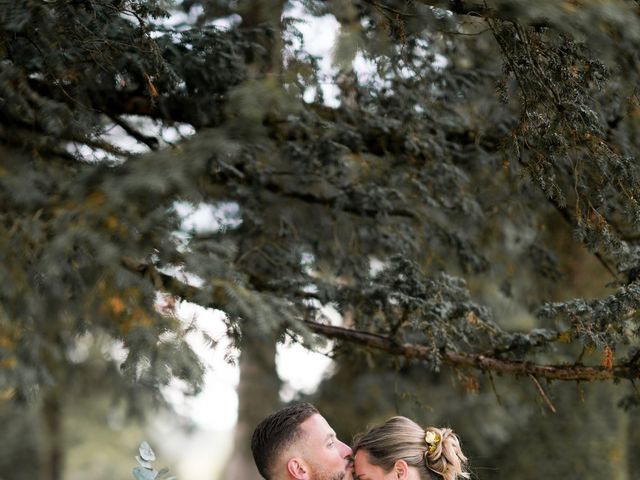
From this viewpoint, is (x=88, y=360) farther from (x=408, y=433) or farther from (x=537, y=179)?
(x=537, y=179)

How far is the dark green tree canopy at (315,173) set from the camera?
3.74m

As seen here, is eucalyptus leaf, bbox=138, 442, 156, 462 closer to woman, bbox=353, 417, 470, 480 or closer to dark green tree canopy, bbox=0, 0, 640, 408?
dark green tree canopy, bbox=0, 0, 640, 408

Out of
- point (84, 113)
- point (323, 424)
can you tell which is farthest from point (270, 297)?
point (84, 113)

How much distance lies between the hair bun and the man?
0.37 m

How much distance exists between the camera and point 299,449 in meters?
3.94

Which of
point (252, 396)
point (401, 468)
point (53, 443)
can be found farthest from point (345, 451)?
point (53, 443)

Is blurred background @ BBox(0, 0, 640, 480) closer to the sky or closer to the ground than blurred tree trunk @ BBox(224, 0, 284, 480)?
closer to the sky

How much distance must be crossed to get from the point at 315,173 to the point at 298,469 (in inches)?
82.2

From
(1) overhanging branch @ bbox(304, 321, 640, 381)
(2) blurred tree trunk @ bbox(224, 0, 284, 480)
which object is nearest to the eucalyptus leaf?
(1) overhanging branch @ bbox(304, 321, 640, 381)

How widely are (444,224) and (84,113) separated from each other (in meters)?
2.31

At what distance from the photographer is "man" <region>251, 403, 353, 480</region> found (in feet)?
12.8

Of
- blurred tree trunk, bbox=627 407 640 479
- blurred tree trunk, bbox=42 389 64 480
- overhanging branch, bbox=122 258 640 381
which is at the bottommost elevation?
blurred tree trunk, bbox=42 389 64 480

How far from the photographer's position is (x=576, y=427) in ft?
33.6

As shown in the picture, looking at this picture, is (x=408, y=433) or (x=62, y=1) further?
(x=408, y=433)
